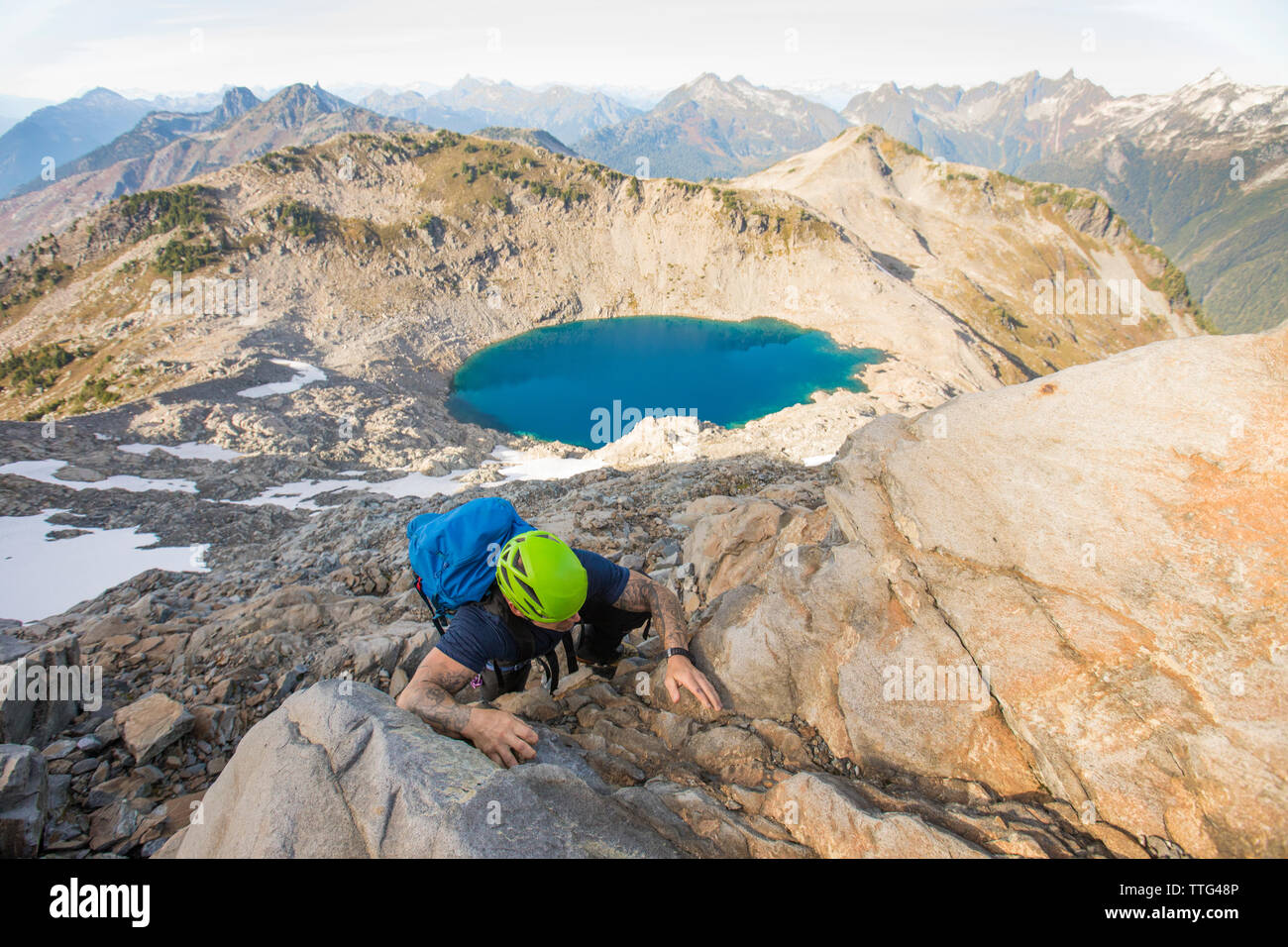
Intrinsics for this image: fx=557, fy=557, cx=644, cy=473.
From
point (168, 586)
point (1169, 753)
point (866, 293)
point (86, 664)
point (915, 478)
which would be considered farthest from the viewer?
point (866, 293)

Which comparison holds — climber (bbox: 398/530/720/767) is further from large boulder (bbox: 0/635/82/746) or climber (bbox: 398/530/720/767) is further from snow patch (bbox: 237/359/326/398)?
snow patch (bbox: 237/359/326/398)

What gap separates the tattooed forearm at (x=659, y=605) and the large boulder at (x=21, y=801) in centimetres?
540

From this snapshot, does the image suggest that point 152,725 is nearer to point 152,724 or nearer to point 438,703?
point 152,724

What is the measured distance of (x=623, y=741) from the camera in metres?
5.61

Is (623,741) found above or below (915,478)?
below

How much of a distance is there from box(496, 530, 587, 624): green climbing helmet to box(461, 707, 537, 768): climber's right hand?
882 millimetres

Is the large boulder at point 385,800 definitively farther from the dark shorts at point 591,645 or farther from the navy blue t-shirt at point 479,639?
the dark shorts at point 591,645

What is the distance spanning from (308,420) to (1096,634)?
5639 centimetres

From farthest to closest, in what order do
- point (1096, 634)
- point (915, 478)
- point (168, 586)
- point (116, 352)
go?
1. point (116, 352)
2. point (168, 586)
3. point (915, 478)
4. point (1096, 634)

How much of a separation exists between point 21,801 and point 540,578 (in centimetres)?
490

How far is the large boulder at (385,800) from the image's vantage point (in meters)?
3.72

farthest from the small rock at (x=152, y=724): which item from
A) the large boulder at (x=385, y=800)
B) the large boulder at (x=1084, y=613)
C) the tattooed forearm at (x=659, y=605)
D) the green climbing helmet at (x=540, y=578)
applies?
the large boulder at (x=1084, y=613)
